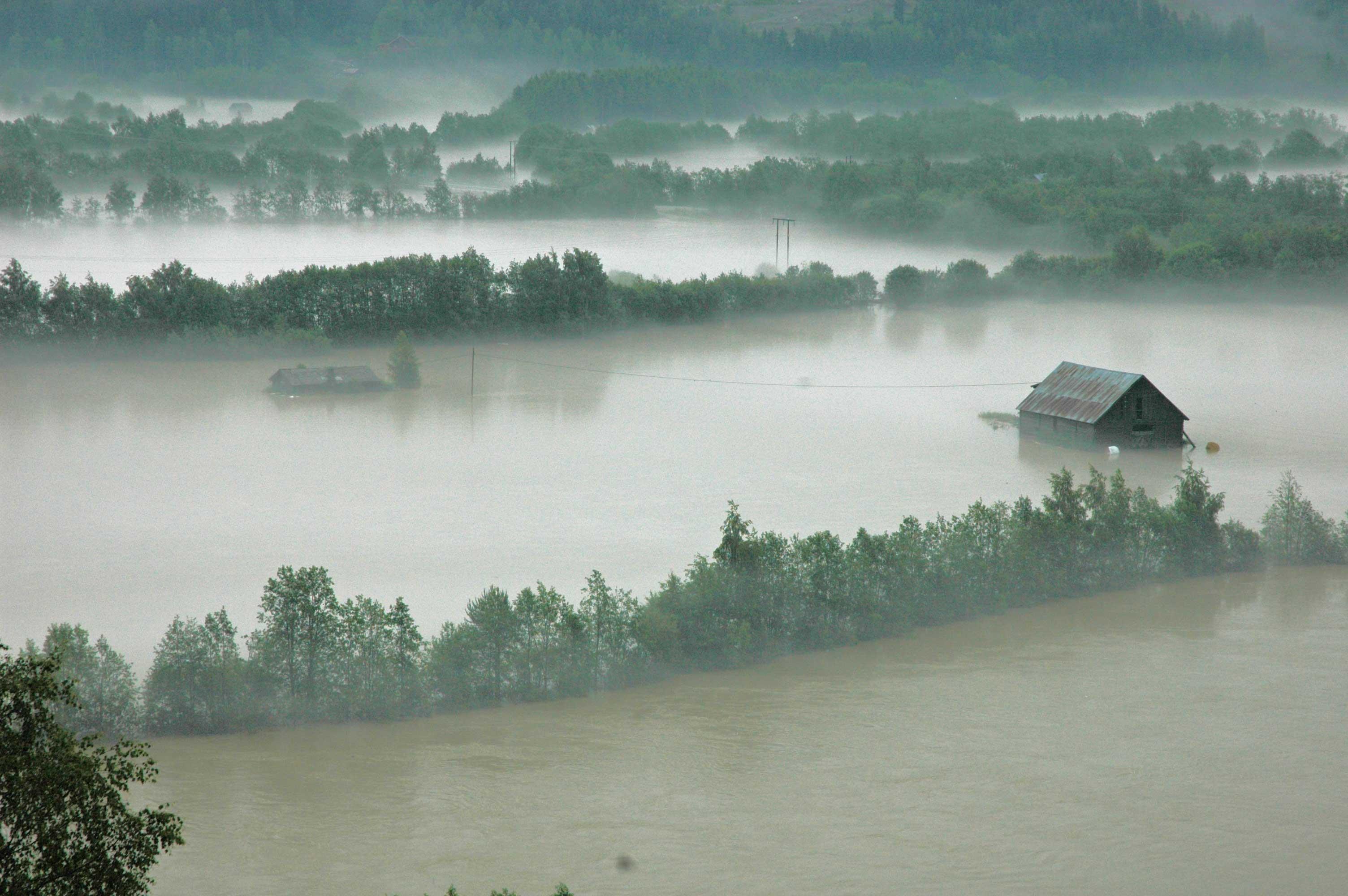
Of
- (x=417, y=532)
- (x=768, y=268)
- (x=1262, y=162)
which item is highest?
(x=1262, y=162)

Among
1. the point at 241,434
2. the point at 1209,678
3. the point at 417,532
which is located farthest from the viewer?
the point at 241,434

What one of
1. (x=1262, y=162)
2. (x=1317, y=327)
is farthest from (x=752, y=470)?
(x=1262, y=162)

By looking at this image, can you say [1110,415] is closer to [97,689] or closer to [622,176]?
[97,689]

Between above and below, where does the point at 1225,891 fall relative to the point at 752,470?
below

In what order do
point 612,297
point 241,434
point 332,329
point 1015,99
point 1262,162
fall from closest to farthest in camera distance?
point 241,434
point 332,329
point 612,297
point 1262,162
point 1015,99

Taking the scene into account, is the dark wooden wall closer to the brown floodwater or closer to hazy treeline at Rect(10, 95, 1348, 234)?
the brown floodwater

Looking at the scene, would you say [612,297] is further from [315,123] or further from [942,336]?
[315,123]
